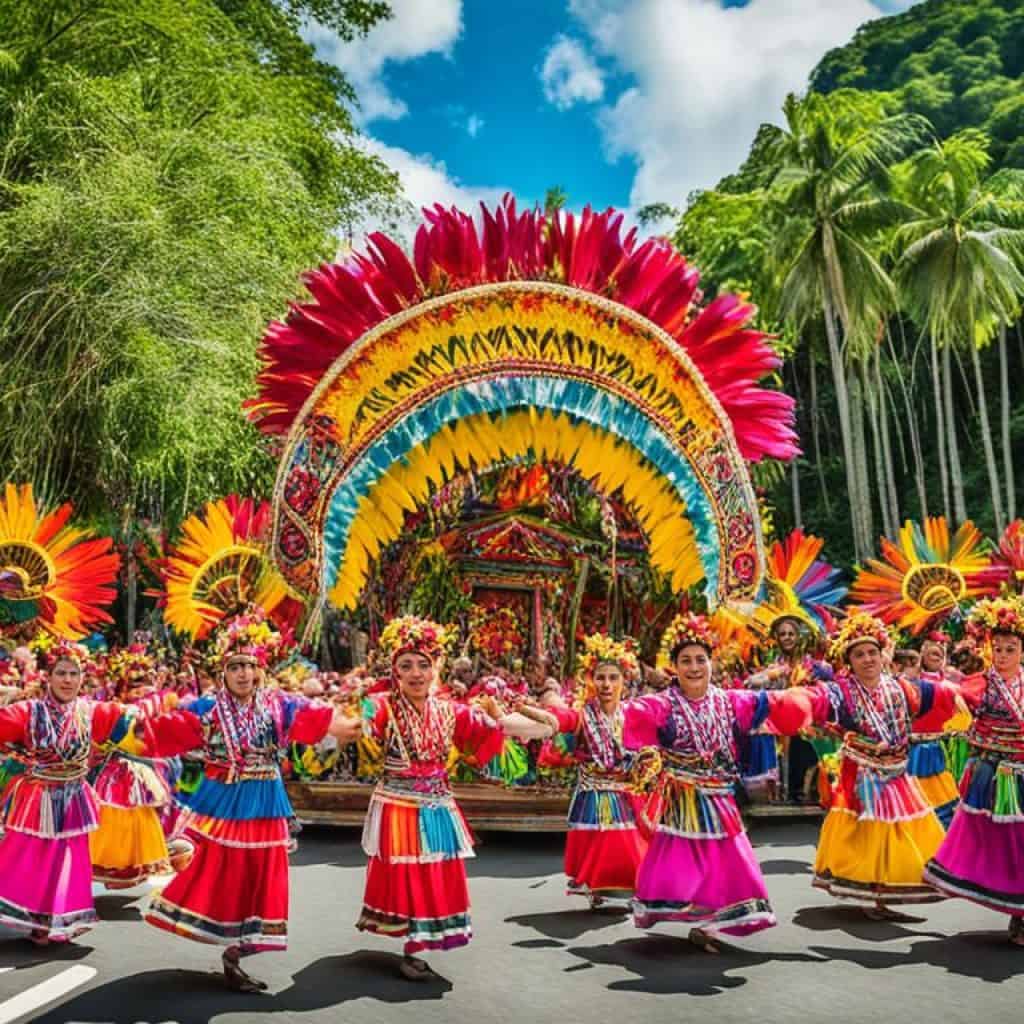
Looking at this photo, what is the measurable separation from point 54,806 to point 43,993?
1237 millimetres

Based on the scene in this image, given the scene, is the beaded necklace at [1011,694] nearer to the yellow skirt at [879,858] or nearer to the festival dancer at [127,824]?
the yellow skirt at [879,858]

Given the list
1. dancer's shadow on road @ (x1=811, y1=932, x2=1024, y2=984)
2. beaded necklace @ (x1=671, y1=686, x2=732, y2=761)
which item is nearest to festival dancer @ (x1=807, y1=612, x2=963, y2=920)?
dancer's shadow on road @ (x1=811, y1=932, x2=1024, y2=984)

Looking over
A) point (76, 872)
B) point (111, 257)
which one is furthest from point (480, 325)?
point (111, 257)

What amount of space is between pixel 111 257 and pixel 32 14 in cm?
498

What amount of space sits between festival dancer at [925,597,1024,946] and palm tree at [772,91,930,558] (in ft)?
57.3

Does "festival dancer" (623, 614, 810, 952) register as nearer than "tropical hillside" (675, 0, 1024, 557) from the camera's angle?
Yes

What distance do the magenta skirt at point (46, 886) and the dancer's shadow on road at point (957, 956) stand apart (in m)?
3.50

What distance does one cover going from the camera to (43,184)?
46.3 ft

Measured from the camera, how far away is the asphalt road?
193 inches

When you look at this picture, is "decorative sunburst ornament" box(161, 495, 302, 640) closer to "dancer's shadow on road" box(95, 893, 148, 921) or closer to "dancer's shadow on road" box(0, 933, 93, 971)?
"dancer's shadow on road" box(95, 893, 148, 921)

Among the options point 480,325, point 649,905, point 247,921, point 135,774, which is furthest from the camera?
point 480,325

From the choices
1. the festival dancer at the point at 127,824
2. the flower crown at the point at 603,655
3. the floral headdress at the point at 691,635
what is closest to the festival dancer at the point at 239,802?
the floral headdress at the point at 691,635

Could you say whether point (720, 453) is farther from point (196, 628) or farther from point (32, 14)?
point (32, 14)

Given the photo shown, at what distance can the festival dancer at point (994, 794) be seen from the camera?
19.7 feet
